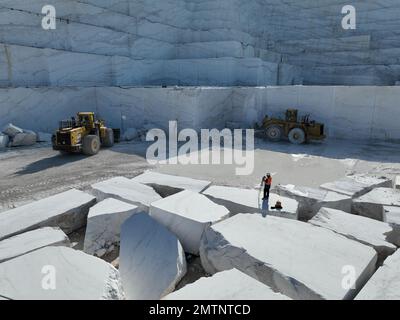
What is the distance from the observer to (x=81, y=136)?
10281 millimetres

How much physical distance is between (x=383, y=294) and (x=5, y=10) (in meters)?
18.0

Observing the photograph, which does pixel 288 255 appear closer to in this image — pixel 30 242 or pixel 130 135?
pixel 30 242

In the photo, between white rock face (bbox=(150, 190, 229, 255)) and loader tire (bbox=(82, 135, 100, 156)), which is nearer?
white rock face (bbox=(150, 190, 229, 255))

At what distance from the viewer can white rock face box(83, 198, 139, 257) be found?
4617 millimetres

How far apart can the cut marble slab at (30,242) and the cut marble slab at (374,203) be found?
5.08 m

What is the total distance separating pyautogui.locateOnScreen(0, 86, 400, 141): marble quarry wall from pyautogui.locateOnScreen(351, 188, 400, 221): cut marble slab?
24.2ft

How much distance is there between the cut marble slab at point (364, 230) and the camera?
402cm

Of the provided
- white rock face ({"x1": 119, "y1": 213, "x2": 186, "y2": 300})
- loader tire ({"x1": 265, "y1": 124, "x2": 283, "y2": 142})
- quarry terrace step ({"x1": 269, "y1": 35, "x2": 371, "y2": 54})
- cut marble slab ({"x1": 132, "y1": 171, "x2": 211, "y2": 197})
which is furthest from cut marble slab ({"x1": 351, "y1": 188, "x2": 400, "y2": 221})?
quarry terrace step ({"x1": 269, "y1": 35, "x2": 371, "y2": 54})

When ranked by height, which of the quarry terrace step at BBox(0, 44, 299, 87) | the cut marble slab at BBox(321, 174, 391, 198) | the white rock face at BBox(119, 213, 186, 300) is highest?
the quarry terrace step at BBox(0, 44, 299, 87)

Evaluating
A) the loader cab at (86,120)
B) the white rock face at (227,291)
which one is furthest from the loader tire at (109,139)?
the white rock face at (227,291)

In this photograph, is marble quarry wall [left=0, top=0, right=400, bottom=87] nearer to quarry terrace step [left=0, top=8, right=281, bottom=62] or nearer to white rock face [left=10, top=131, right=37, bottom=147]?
quarry terrace step [left=0, top=8, right=281, bottom=62]

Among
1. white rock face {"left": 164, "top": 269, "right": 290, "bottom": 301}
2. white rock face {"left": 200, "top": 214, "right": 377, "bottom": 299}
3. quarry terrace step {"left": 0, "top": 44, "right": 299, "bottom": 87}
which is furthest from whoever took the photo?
quarry terrace step {"left": 0, "top": 44, "right": 299, "bottom": 87}

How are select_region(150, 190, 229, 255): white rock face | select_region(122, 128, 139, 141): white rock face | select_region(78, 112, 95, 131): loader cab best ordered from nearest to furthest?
select_region(150, 190, 229, 255): white rock face
select_region(78, 112, 95, 131): loader cab
select_region(122, 128, 139, 141): white rock face

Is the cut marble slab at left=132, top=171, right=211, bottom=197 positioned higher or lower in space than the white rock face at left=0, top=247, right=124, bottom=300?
higher
